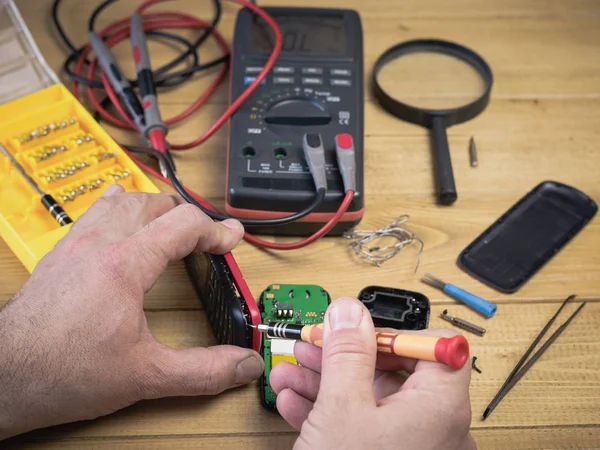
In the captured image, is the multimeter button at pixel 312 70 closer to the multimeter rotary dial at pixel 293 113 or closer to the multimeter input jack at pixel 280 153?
the multimeter rotary dial at pixel 293 113

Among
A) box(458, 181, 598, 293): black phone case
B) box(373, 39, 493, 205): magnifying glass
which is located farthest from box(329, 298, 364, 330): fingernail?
box(373, 39, 493, 205): magnifying glass

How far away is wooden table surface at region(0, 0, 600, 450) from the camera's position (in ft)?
2.54

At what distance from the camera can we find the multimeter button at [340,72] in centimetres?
106

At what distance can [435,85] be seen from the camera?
1165 millimetres

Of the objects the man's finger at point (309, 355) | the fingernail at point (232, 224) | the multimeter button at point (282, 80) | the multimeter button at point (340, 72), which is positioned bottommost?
the man's finger at point (309, 355)

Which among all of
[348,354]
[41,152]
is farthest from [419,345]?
[41,152]

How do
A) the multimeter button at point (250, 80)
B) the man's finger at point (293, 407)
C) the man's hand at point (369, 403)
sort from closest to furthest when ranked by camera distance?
the man's hand at point (369, 403) < the man's finger at point (293, 407) < the multimeter button at point (250, 80)

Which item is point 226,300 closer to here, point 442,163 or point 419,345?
point 419,345

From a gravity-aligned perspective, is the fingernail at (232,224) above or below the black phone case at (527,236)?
above

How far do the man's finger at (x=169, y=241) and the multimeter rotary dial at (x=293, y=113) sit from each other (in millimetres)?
261

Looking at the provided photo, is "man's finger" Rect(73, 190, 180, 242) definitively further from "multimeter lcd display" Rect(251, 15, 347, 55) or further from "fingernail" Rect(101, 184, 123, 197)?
"multimeter lcd display" Rect(251, 15, 347, 55)

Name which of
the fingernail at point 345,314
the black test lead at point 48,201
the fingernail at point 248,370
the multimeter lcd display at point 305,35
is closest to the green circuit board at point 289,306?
the fingernail at point 248,370

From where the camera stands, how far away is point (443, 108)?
1127mm

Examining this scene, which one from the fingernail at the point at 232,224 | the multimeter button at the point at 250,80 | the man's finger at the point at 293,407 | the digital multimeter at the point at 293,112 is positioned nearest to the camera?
the man's finger at the point at 293,407
